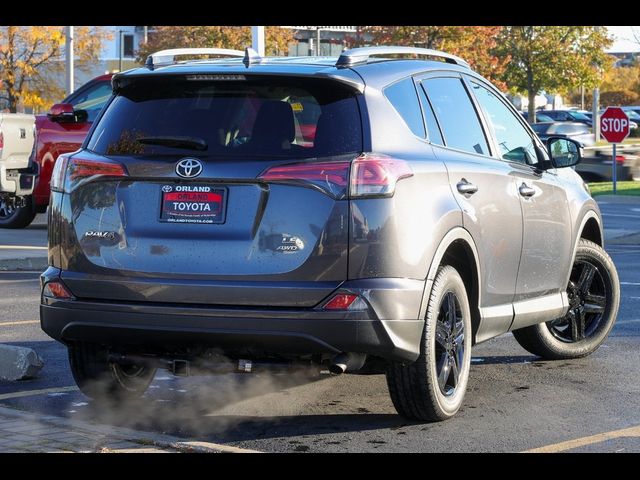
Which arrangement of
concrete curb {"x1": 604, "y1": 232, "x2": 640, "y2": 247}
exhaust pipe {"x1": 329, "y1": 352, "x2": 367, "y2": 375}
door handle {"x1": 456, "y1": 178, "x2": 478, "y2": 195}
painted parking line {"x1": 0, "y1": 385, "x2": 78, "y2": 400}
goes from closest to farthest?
1. exhaust pipe {"x1": 329, "y1": 352, "x2": 367, "y2": 375}
2. door handle {"x1": 456, "y1": 178, "x2": 478, "y2": 195}
3. painted parking line {"x1": 0, "y1": 385, "x2": 78, "y2": 400}
4. concrete curb {"x1": 604, "y1": 232, "x2": 640, "y2": 247}

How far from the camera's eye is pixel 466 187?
6777mm

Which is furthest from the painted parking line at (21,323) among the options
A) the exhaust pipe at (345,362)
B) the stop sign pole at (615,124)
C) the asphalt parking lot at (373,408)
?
the stop sign pole at (615,124)

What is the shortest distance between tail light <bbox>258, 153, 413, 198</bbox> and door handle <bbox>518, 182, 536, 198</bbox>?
5.72 feet

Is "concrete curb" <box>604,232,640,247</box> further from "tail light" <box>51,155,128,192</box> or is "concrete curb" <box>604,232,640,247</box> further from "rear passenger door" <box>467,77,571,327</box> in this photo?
→ "tail light" <box>51,155,128,192</box>

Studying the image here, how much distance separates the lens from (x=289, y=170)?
5961mm

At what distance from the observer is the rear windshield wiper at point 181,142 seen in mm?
6199

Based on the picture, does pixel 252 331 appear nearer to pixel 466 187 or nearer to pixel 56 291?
pixel 56 291

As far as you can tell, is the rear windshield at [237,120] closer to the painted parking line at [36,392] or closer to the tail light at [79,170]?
the tail light at [79,170]

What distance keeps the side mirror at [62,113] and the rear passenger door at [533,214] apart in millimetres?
10272

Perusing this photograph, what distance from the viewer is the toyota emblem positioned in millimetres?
6086

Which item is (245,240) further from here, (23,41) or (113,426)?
(23,41)

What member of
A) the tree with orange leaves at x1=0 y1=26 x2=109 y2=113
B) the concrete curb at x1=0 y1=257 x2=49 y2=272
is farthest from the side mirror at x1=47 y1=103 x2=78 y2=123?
the tree with orange leaves at x1=0 y1=26 x2=109 y2=113

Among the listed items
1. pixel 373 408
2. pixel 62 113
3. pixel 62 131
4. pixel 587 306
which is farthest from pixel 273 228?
pixel 62 131
